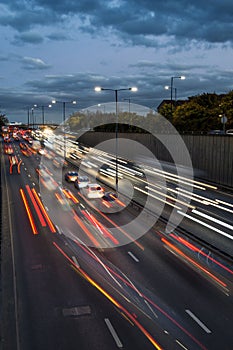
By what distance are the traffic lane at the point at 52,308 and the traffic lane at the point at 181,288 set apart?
252 centimetres

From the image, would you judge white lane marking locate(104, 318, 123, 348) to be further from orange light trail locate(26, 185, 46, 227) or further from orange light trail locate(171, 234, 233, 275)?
orange light trail locate(26, 185, 46, 227)

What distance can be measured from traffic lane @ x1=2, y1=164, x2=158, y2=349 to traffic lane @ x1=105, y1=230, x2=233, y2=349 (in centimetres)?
252

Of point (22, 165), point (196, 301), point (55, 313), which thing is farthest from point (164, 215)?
point (22, 165)

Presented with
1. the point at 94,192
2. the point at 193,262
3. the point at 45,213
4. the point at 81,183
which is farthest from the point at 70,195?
the point at 193,262

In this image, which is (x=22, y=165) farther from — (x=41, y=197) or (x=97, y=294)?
Answer: (x=97, y=294)

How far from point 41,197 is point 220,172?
2186cm

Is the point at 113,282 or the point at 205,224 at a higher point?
the point at 205,224

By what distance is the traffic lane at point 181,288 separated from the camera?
46.9ft

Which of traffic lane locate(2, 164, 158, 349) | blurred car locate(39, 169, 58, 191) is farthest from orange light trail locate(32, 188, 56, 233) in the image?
traffic lane locate(2, 164, 158, 349)

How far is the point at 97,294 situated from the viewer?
1716 cm

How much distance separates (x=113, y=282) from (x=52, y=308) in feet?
11.9

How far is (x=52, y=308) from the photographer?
15953 millimetres

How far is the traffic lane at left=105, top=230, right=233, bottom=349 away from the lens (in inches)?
562

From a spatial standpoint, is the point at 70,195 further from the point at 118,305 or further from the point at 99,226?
the point at 118,305
